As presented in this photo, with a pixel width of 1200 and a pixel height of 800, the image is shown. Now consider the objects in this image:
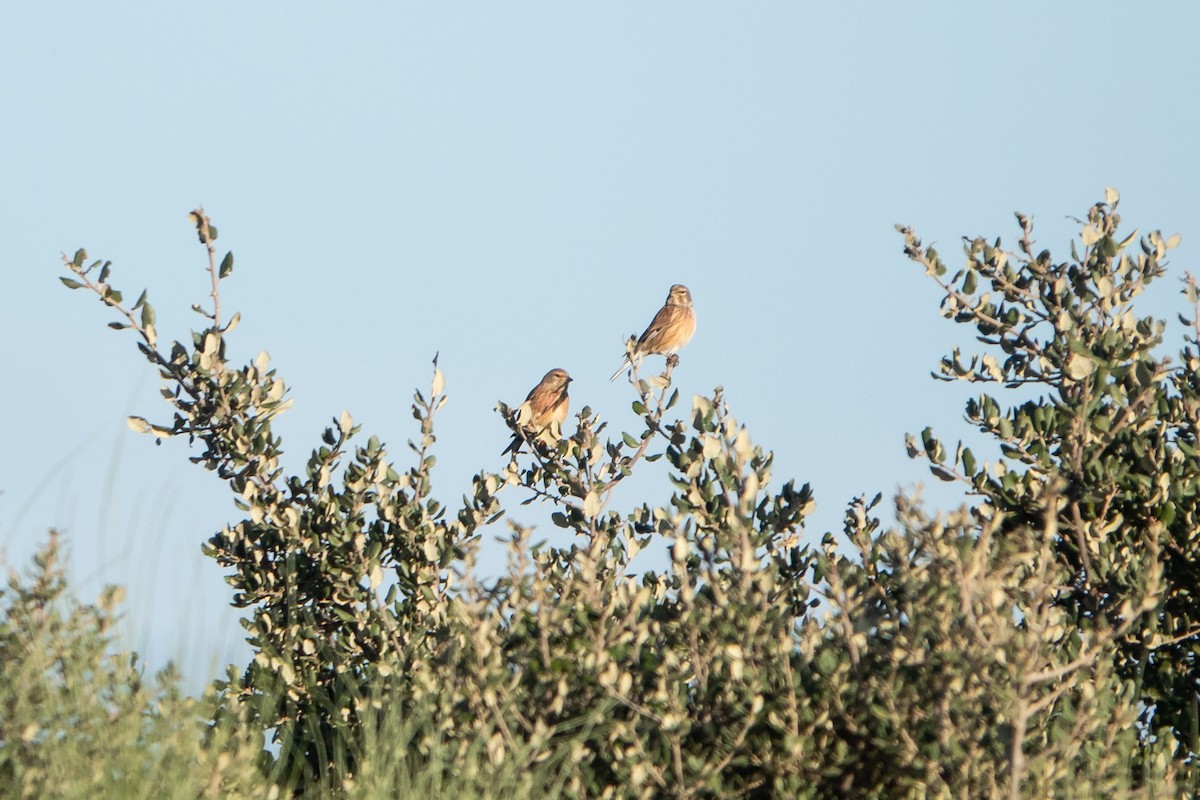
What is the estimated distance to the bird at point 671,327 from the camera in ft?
47.8

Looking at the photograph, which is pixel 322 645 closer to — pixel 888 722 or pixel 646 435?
pixel 646 435

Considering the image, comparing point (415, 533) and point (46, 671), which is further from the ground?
point (415, 533)

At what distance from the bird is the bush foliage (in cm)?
564

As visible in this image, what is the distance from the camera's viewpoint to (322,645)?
7.65 meters

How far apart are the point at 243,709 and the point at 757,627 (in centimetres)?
223

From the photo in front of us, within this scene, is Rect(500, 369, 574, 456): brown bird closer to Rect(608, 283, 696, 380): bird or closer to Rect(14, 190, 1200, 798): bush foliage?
Rect(608, 283, 696, 380): bird

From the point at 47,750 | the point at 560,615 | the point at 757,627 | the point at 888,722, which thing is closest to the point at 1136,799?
the point at 888,722

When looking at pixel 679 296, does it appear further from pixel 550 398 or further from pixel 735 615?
pixel 735 615

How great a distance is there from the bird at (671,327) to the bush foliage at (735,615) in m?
5.64

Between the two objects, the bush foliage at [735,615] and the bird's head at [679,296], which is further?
the bird's head at [679,296]

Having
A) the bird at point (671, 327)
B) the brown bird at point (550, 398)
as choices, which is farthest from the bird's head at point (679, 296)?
the brown bird at point (550, 398)

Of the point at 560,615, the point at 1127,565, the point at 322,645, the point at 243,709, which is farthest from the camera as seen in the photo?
the point at 322,645

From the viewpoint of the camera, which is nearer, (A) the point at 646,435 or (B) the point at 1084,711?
(B) the point at 1084,711

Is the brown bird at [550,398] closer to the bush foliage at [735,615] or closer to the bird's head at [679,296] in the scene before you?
the bird's head at [679,296]
